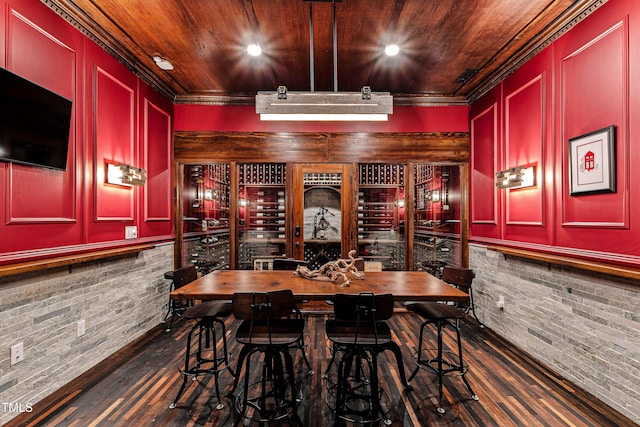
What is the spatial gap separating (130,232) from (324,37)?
9.96 ft

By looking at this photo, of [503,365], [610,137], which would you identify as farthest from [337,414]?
[610,137]

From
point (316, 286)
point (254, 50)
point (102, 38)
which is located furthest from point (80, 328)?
point (254, 50)

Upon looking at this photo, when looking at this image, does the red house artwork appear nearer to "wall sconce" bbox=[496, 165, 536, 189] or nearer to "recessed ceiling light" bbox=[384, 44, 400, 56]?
"wall sconce" bbox=[496, 165, 536, 189]

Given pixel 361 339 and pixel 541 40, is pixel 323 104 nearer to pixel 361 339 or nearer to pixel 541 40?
pixel 361 339

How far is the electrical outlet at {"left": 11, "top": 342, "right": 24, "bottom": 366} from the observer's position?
2.06 m

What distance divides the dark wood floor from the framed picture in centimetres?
168

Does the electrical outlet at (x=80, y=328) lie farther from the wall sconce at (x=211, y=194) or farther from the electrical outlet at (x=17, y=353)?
the wall sconce at (x=211, y=194)

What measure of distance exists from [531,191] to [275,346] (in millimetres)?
3065

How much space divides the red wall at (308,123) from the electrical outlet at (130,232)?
69.7 inches

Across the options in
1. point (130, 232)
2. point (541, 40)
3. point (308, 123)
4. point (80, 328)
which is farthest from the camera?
point (308, 123)

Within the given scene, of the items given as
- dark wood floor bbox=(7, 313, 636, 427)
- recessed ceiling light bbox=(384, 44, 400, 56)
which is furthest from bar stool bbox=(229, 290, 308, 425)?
recessed ceiling light bbox=(384, 44, 400, 56)

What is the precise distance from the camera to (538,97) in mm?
3031

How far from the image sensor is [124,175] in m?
3.18

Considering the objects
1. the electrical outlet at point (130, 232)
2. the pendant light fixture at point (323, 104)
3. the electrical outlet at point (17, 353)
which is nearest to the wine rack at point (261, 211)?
the electrical outlet at point (130, 232)
